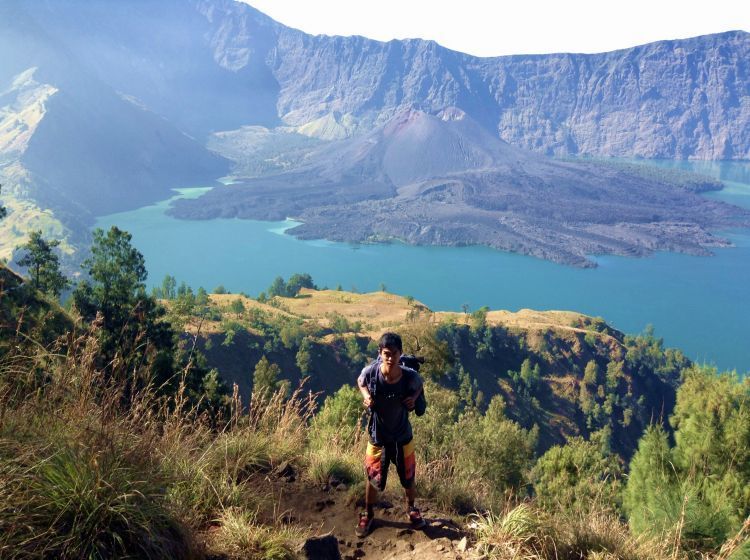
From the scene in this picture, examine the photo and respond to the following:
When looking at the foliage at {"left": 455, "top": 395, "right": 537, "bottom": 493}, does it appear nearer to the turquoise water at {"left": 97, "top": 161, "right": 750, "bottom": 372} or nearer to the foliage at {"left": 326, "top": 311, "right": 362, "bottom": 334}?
the foliage at {"left": 326, "top": 311, "right": 362, "bottom": 334}

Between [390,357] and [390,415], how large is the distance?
1.32 ft

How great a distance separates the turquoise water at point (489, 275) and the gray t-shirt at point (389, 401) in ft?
202

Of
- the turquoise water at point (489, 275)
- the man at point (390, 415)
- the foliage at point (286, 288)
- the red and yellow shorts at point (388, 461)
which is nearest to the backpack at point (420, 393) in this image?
the man at point (390, 415)

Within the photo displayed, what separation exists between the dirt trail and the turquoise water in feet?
201

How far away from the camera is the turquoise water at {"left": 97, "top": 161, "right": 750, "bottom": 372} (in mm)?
70625

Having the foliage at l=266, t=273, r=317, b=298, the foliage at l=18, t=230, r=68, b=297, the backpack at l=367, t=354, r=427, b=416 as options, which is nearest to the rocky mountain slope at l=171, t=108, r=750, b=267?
the foliage at l=266, t=273, r=317, b=298

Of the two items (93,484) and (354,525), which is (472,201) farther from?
(93,484)

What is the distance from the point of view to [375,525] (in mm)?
3287

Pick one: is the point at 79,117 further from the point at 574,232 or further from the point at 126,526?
the point at 126,526

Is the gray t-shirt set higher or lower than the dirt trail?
higher

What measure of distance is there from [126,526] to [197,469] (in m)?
0.76

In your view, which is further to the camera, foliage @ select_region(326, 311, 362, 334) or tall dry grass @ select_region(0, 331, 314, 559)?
foliage @ select_region(326, 311, 362, 334)

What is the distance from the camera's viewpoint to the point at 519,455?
587 inches

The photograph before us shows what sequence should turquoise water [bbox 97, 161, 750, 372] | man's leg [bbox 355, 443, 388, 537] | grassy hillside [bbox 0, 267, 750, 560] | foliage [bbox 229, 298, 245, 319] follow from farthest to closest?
1. turquoise water [bbox 97, 161, 750, 372]
2. foliage [bbox 229, 298, 245, 319]
3. man's leg [bbox 355, 443, 388, 537]
4. grassy hillside [bbox 0, 267, 750, 560]
